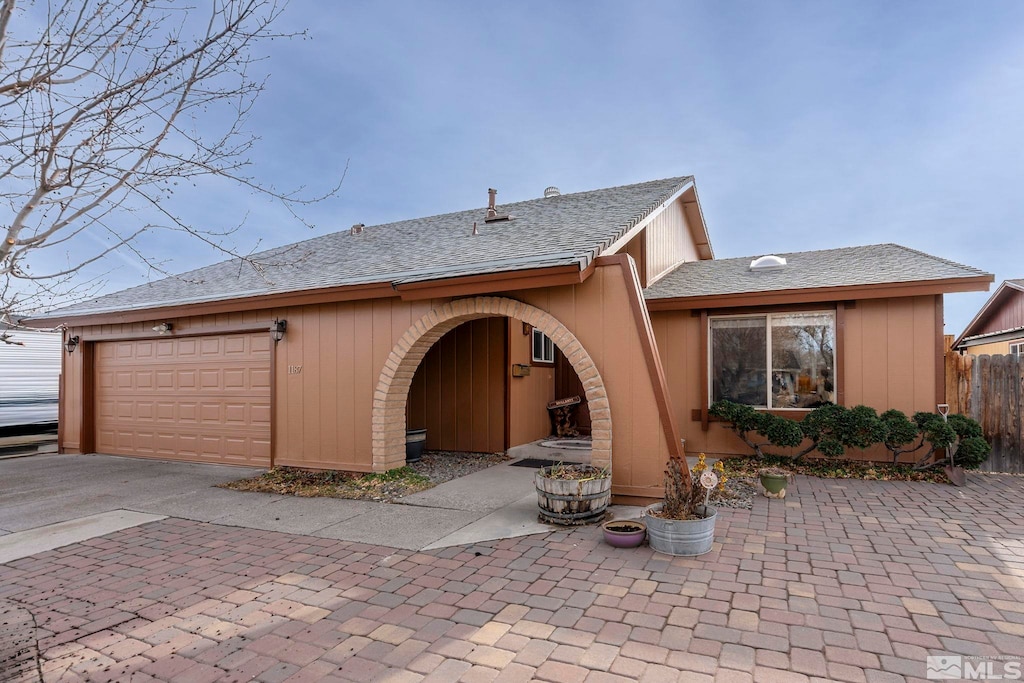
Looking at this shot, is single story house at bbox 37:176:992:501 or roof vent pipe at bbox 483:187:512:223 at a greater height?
roof vent pipe at bbox 483:187:512:223

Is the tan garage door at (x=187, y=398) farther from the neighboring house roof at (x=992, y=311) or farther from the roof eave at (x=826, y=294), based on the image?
the neighboring house roof at (x=992, y=311)

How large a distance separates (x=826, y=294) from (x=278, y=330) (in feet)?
26.9

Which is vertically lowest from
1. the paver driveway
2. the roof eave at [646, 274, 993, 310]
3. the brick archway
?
the paver driveway

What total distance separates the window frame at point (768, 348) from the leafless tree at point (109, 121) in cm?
728

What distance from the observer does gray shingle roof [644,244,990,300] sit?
7484mm

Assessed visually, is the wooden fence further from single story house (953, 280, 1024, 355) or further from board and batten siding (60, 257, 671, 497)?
single story house (953, 280, 1024, 355)

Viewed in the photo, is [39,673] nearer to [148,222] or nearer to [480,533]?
[148,222]

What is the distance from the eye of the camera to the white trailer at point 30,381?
11273 millimetres

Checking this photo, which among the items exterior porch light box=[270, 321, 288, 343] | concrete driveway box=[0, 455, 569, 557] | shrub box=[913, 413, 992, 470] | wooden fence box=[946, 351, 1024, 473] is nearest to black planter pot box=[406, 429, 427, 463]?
concrete driveway box=[0, 455, 569, 557]

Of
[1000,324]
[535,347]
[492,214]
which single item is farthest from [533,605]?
[1000,324]

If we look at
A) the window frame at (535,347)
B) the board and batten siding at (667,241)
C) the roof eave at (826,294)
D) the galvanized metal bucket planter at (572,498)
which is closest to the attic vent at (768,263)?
the roof eave at (826,294)

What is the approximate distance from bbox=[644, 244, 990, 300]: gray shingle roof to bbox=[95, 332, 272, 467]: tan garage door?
262 inches

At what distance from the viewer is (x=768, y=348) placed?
833 cm

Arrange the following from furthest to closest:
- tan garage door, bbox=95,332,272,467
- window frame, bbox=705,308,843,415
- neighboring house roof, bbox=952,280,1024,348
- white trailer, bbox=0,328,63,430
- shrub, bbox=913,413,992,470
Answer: neighboring house roof, bbox=952,280,1024,348, white trailer, bbox=0,328,63,430, tan garage door, bbox=95,332,272,467, window frame, bbox=705,308,843,415, shrub, bbox=913,413,992,470
